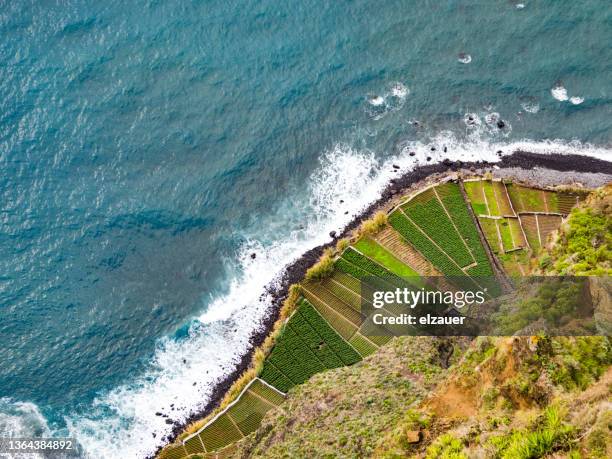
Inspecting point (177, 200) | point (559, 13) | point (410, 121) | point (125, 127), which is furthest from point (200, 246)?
point (559, 13)

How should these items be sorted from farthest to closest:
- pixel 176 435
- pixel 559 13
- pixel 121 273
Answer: pixel 559 13, pixel 121 273, pixel 176 435

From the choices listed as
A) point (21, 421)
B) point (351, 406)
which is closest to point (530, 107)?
point (351, 406)

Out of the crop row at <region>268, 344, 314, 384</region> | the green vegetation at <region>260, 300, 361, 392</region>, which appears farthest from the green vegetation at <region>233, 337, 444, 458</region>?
the green vegetation at <region>260, 300, 361, 392</region>

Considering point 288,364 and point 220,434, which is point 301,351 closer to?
point 288,364

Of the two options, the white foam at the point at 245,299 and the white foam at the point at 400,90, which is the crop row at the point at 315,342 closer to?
the white foam at the point at 245,299

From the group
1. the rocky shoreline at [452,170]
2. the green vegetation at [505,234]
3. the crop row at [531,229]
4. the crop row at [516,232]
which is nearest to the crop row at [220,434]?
the rocky shoreline at [452,170]

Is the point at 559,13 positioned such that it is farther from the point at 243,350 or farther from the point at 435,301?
the point at 243,350
